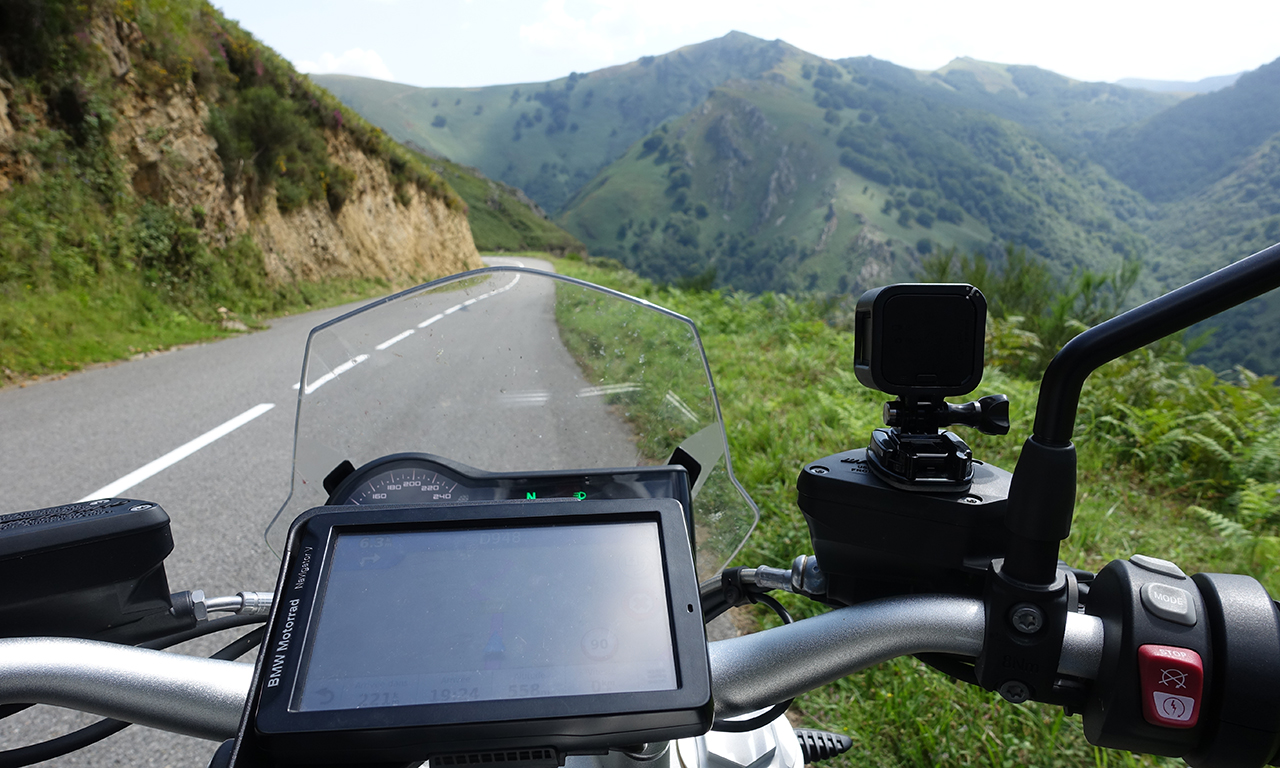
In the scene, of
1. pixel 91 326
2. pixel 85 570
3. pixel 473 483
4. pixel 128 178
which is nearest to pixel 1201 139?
pixel 128 178

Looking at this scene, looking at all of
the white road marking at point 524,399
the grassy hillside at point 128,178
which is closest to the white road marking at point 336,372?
the white road marking at point 524,399

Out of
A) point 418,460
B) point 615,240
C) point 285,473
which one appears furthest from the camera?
point 615,240

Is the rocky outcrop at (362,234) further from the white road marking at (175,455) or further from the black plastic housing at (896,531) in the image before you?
the black plastic housing at (896,531)

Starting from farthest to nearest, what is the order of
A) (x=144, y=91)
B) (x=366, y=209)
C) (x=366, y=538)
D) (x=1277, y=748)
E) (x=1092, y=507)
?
(x=366, y=209), (x=144, y=91), (x=1092, y=507), (x=366, y=538), (x=1277, y=748)

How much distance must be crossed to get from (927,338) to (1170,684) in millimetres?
427

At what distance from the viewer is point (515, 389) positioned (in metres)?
1.29

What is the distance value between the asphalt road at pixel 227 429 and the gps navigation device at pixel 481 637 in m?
0.43

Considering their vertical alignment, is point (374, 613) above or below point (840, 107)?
below

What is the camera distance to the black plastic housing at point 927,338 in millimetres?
859

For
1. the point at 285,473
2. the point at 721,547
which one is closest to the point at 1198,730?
the point at 721,547

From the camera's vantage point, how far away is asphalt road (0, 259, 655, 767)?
127 cm

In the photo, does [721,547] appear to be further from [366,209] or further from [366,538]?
[366,209]

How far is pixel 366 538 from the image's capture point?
791 millimetres

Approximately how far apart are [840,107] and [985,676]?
18175cm
